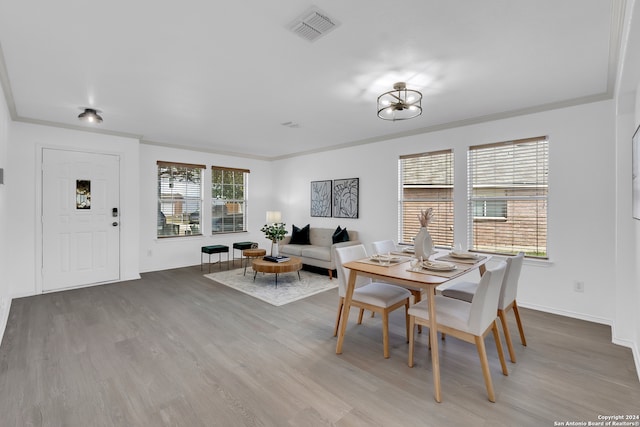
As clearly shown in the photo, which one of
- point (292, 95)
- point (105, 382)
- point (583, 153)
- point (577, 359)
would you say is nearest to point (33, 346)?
point (105, 382)

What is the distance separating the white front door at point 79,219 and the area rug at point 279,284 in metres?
1.67

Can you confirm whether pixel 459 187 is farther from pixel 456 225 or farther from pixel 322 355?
pixel 322 355

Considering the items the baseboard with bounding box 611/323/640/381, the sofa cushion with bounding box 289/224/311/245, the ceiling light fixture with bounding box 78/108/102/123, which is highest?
the ceiling light fixture with bounding box 78/108/102/123

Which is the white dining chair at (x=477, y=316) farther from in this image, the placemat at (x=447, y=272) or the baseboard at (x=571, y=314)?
the baseboard at (x=571, y=314)

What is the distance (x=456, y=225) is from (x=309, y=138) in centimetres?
286

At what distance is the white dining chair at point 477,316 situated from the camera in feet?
6.62

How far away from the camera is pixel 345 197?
5902mm

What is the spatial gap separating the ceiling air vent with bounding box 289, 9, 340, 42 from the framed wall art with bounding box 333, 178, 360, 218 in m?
3.65

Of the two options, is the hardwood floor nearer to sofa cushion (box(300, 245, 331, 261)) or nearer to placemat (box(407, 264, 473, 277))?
placemat (box(407, 264, 473, 277))

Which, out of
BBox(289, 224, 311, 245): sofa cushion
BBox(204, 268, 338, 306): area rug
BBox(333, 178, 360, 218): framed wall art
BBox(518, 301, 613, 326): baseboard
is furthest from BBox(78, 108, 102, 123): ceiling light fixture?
BBox(518, 301, 613, 326): baseboard

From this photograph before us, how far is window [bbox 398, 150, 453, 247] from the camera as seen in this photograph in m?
4.53

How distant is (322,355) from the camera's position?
2631 millimetres

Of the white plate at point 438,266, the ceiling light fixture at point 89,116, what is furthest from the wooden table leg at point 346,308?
the ceiling light fixture at point 89,116

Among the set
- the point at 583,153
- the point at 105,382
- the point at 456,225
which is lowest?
the point at 105,382
